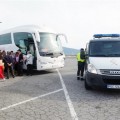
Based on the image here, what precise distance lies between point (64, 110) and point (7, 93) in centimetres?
340

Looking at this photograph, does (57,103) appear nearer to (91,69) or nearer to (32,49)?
(91,69)

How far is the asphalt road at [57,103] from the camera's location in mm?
7641

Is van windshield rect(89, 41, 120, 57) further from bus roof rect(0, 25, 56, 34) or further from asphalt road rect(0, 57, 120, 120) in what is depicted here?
bus roof rect(0, 25, 56, 34)

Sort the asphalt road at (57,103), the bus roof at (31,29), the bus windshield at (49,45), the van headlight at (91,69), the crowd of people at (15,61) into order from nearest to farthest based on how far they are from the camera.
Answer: the asphalt road at (57,103) < the van headlight at (91,69) < the crowd of people at (15,61) < the bus windshield at (49,45) < the bus roof at (31,29)

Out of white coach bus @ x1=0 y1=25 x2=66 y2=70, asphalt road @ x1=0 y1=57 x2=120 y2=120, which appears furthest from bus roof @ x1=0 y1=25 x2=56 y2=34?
asphalt road @ x1=0 y1=57 x2=120 y2=120

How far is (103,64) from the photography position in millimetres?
10555

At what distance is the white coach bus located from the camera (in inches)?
682

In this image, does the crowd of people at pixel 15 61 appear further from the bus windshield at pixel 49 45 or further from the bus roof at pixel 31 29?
the bus roof at pixel 31 29

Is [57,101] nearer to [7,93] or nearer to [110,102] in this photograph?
[110,102]

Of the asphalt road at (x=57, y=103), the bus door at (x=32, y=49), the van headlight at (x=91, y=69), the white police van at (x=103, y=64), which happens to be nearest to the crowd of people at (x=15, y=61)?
the bus door at (x=32, y=49)

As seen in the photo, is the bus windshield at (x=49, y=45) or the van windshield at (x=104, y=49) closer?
the van windshield at (x=104, y=49)

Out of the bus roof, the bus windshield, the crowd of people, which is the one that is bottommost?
the crowd of people

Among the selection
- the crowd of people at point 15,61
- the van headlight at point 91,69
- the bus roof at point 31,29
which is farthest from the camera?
the bus roof at point 31,29

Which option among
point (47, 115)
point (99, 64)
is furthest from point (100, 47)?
point (47, 115)
